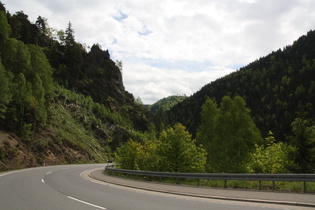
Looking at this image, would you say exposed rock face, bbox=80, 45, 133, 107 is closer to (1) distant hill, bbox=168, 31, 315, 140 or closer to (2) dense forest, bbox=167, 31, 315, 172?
(2) dense forest, bbox=167, 31, 315, 172

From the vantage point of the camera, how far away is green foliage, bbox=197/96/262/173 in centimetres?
3036

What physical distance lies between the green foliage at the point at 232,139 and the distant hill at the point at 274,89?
300 ft

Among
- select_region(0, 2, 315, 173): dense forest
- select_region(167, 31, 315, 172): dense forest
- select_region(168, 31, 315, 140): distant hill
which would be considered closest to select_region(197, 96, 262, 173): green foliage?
select_region(0, 2, 315, 173): dense forest

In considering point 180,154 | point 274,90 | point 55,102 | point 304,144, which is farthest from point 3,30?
point 274,90

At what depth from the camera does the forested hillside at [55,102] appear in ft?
123

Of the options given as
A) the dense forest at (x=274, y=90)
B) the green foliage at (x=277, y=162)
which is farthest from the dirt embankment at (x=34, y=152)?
the dense forest at (x=274, y=90)

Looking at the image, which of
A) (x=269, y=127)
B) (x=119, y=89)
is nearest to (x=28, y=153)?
(x=119, y=89)

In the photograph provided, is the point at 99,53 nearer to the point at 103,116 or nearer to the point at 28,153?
the point at 103,116

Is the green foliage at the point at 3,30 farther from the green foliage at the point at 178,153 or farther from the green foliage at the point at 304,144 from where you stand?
the green foliage at the point at 304,144

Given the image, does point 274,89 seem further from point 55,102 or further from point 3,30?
point 3,30

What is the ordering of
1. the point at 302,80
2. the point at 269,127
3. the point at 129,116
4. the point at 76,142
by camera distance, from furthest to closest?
the point at 302,80 → the point at 269,127 → the point at 129,116 → the point at 76,142

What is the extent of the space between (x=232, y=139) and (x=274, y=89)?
135 m

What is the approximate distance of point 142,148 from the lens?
83.3 feet

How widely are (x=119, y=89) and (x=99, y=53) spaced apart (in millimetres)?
17401
